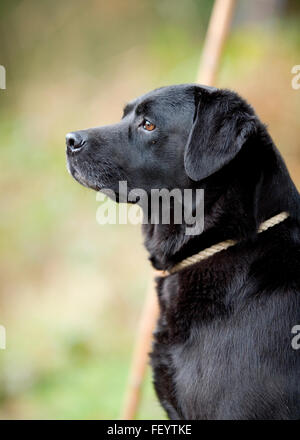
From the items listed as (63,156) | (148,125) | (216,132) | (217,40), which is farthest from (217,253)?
(63,156)

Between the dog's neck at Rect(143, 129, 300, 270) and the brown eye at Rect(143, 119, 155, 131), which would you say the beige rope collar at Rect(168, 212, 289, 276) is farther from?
the brown eye at Rect(143, 119, 155, 131)

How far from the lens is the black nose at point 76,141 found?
7.78 ft

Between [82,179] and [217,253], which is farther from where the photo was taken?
[82,179]

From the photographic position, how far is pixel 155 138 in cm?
234

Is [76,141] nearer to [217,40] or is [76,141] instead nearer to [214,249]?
[214,249]

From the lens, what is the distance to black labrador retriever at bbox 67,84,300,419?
6.59 feet

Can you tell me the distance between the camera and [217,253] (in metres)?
2.22

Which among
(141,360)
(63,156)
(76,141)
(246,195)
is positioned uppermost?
(76,141)

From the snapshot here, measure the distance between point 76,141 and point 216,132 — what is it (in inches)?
24.6

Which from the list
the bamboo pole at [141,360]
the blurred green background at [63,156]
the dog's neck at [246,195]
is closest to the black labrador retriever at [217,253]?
the dog's neck at [246,195]

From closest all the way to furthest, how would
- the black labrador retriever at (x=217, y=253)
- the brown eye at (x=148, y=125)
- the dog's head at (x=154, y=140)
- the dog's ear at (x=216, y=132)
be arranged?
1. the black labrador retriever at (x=217, y=253)
2. the dog's ear at (x=216, y=132)
3. the dog's head at (x=154, y=140)
4. the brown eye at (x=148, y=125)

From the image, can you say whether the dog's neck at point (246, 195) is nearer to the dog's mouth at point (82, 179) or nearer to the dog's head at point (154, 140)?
the dog's head at point (154, 140)

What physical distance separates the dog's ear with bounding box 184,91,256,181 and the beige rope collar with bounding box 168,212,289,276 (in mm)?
291

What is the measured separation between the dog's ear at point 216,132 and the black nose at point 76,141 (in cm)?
49
